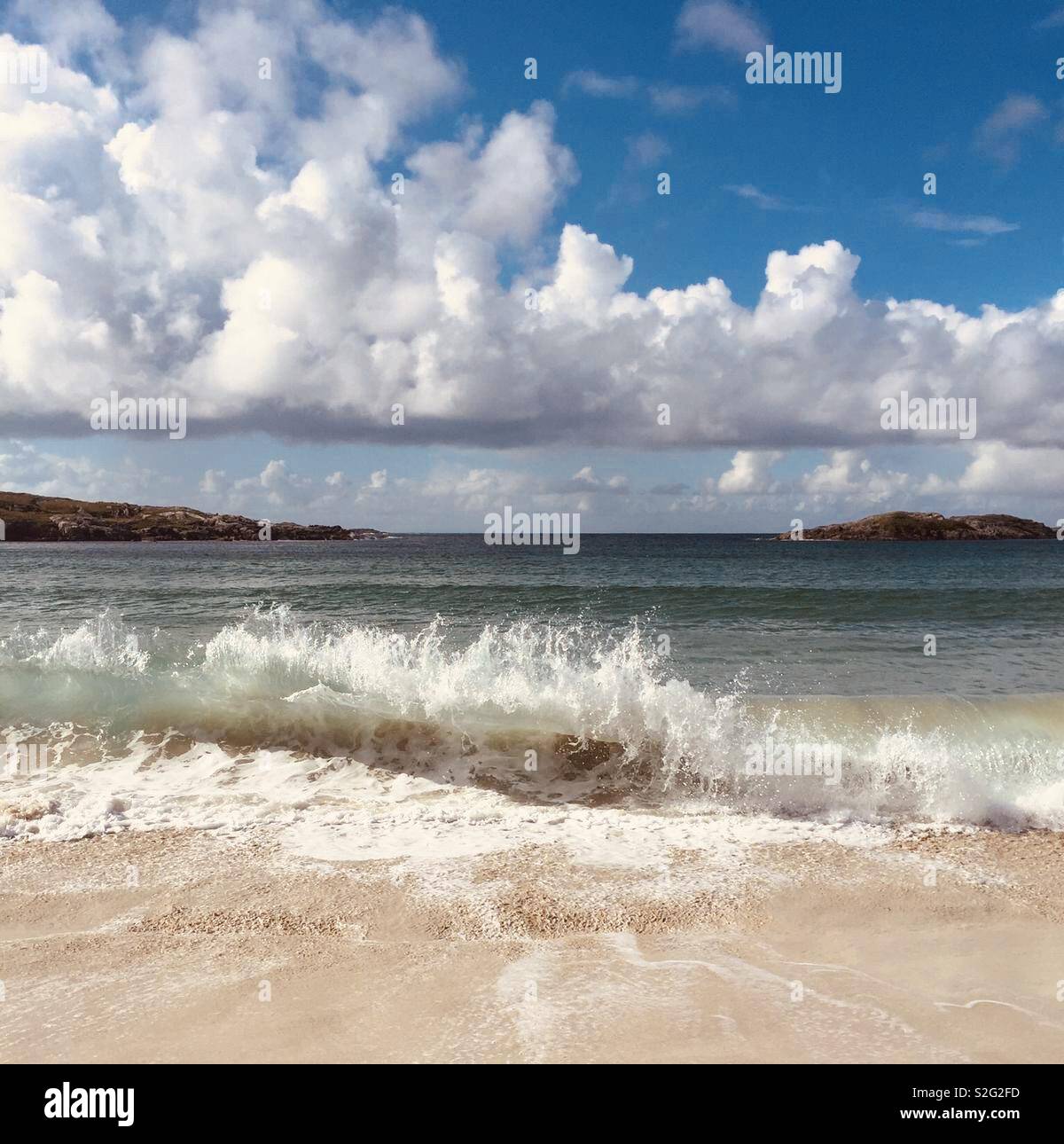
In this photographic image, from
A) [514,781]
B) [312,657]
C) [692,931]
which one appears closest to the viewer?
[692,931]

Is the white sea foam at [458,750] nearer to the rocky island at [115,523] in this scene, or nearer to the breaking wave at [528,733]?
the breaking wave at [528,733]

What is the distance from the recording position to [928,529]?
158625 millimetres

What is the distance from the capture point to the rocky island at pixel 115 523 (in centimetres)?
13075

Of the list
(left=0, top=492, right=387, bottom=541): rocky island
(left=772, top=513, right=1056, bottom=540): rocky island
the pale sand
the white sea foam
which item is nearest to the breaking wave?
the white sea foam

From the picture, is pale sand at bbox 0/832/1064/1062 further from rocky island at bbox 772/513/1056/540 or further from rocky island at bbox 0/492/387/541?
rocky island at bbox 772/513/1056/540

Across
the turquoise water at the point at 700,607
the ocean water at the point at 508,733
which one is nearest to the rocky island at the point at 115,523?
the turquoise water at the point at 700,607

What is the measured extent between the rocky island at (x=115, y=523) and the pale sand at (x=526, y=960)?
120019 millimetres

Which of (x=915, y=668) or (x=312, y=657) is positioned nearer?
(x=312, y=657)

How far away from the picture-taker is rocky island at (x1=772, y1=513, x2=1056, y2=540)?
15638 centimetres

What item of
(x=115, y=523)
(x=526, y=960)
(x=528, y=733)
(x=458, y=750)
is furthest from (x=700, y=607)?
(x=115, y=523)

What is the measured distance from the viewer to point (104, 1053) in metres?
4.29

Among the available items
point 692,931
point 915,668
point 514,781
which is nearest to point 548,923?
point 692,931
